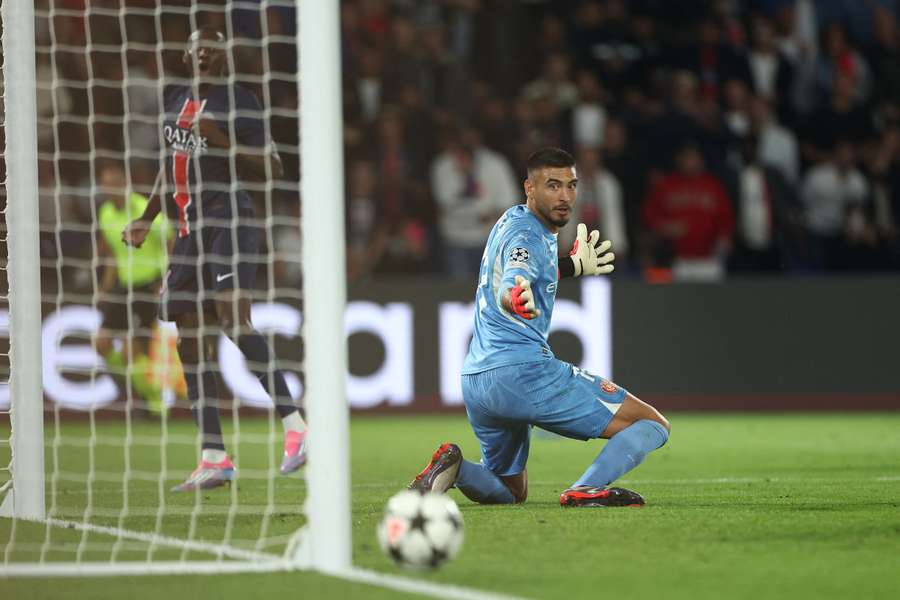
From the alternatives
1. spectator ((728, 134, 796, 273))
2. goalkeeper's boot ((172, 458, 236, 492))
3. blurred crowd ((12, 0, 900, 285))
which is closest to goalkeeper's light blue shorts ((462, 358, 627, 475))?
goalkeeper's boot ((172, 458, 236, 492))

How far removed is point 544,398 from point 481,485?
516 mm

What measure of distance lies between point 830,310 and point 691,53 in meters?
3.23

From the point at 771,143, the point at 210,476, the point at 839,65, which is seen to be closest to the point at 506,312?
the point at 210,476

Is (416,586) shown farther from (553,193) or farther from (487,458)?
(553,193)

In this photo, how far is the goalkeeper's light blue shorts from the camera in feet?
20.7

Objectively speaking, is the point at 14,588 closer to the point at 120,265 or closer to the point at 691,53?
the point at 120,265

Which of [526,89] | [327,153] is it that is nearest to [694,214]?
[526,89]

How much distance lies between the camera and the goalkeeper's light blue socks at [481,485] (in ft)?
21.1

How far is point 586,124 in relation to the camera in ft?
46.9

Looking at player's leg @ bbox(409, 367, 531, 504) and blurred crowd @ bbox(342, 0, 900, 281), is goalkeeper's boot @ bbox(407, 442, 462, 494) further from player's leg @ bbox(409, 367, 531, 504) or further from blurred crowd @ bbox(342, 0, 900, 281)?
blurred crowd @ bbox(342, 0, 900, 281)

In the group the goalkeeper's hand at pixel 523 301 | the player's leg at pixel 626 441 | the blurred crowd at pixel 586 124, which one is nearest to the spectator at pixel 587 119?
the blurred crowd at pixel 586 124

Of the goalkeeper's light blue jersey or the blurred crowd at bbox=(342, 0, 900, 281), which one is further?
the blurred crowd at bbox=(342, 0, 900, 281)

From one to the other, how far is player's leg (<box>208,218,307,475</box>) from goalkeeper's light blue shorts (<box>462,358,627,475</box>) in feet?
3.93

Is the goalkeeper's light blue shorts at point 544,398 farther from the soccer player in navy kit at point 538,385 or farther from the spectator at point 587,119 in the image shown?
the spectator at point 587,119
